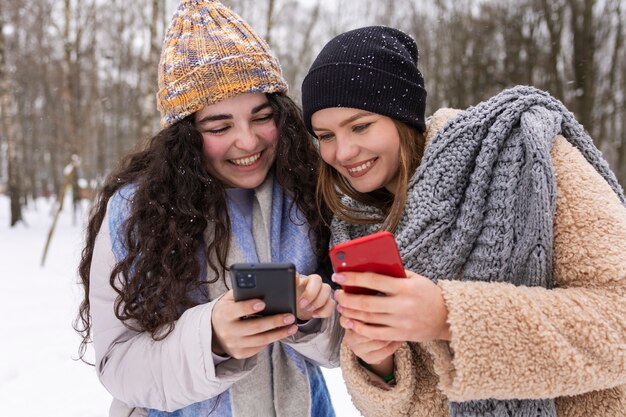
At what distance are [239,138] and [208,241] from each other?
387 millimetres

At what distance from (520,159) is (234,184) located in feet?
3.35

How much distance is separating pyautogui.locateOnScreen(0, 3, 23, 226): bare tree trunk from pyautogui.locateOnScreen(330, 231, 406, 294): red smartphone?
492 inches

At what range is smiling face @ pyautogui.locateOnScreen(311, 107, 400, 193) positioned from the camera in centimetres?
153

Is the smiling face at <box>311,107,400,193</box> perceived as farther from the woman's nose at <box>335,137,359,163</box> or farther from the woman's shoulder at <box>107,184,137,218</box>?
the woman's shoulder at <box>107,184,137,218</box>

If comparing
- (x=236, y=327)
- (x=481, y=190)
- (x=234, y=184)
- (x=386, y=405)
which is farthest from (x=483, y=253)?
(x=234, y=184)

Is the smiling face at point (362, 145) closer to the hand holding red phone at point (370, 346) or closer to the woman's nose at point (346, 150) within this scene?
the woman's nose at point (346, 150)

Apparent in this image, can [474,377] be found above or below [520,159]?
below

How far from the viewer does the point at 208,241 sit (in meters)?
1.68

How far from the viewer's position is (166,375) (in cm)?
142

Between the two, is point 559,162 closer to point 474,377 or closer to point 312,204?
point 474,377

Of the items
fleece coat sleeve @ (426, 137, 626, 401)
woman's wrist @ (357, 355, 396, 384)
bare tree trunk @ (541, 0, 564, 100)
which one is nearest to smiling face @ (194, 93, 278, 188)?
woman's wrist @ (357, 355, 396, 384)

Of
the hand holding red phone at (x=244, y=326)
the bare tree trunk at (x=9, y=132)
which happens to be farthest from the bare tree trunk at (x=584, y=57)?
the bare tree trunk at (x=9, y=132)

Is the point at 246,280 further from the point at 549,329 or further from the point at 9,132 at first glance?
the point at 9,132

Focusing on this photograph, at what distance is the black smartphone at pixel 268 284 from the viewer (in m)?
1.13
